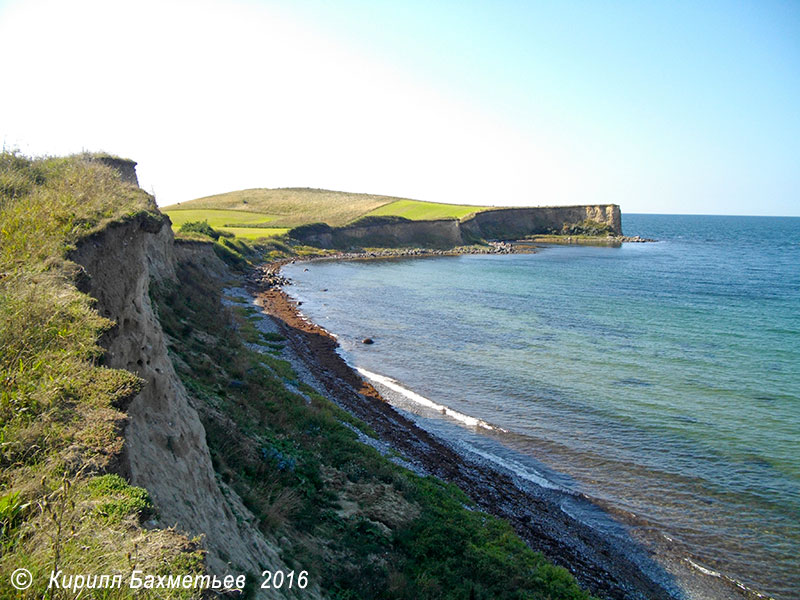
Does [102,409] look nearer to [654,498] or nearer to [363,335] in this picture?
[654,498]

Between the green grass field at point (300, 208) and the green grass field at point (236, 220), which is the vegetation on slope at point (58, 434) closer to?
the green grass field at point (236, 220)

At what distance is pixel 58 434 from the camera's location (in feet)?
17.4

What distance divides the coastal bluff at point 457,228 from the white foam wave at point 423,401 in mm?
71273

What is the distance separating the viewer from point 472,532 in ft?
38.4

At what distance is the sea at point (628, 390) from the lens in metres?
15.4

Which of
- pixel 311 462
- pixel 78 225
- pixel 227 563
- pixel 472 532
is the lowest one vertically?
pixel 472 532

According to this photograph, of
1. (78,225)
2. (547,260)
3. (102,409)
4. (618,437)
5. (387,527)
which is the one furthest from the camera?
(547,260)

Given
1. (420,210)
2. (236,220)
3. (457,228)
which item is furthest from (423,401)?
(420,210)

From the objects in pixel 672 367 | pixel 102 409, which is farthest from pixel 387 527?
pixel 672 367

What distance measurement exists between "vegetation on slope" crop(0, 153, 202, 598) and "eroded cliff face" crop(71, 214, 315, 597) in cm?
Answer: 51

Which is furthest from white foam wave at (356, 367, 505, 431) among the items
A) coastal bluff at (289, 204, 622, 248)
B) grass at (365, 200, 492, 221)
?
grass at (365, 200, 492, 221)

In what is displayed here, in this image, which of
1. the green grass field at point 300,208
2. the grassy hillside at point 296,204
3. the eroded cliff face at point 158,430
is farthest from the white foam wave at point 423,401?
the grassy hillside at point 296,204

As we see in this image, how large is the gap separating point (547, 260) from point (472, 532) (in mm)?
82982

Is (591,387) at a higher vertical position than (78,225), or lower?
lower
